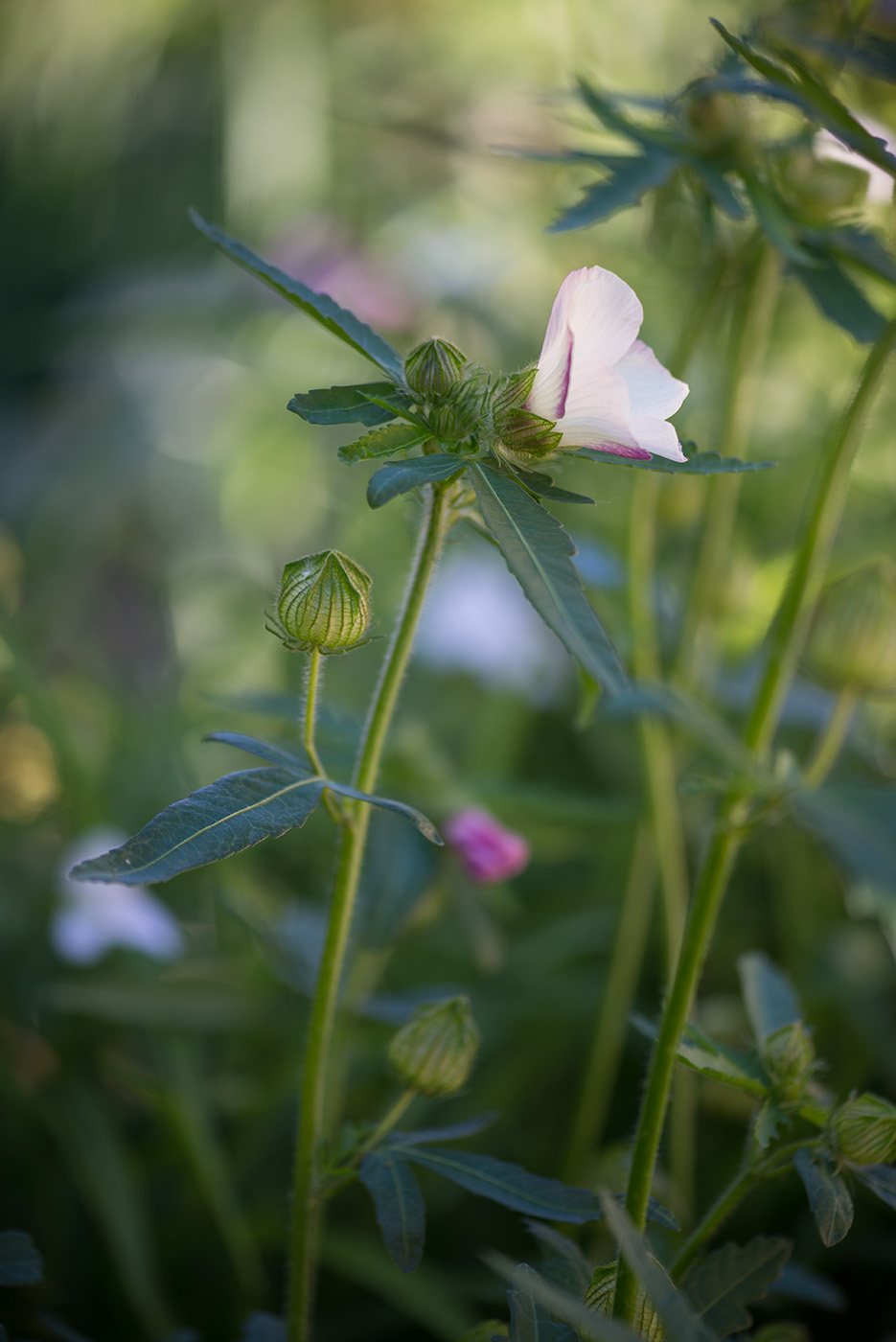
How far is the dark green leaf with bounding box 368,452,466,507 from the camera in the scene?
29 centimetres

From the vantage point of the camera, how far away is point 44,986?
753 mm

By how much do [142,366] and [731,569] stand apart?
1.59 metres

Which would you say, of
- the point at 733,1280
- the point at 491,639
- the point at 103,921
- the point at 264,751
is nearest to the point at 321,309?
the point at 264,751

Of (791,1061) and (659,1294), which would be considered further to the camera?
(791,1061)

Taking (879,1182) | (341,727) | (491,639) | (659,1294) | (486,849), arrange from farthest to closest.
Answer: (491,639)
(486,849)
(341,727)
(879,1182)
(659,1294)

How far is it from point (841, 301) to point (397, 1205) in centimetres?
40

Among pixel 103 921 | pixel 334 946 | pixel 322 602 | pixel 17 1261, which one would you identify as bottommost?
pixel 103 921

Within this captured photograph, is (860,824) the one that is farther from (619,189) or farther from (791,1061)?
(619,189)

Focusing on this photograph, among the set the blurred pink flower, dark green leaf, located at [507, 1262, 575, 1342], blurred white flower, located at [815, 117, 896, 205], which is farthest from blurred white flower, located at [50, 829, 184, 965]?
blurred white flower, located at [815, 117, 896, 205]

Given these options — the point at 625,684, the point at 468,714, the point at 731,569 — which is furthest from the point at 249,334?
the point at 625,684

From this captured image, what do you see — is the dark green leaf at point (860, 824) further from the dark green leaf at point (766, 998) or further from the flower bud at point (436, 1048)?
the flower bud at point (436, 1048)

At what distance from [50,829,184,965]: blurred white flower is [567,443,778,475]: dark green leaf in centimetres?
52

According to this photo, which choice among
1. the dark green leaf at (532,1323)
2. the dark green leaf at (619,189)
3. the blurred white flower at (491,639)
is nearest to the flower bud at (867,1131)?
the dark green leaf at (532,1323)

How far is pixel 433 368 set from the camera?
0.34 m
